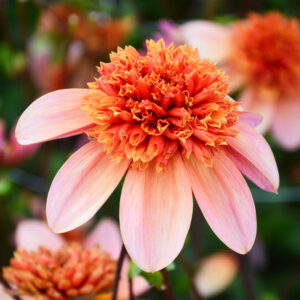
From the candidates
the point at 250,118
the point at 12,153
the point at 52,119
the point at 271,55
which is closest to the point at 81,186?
the point at 52,119

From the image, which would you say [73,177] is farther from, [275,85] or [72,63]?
[72,63]

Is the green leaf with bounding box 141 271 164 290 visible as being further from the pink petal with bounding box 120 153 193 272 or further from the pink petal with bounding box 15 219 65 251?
the pink petal with bounding box 15 219 65 251

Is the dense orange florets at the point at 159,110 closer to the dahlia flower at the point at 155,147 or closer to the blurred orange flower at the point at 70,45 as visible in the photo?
the dahlia flower at the point at 155,147

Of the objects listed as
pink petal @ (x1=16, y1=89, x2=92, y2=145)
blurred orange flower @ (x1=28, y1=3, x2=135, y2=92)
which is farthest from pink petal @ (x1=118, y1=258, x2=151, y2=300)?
blurred orange flower @ (x1=28, y1=3, x2=135, y2=92)

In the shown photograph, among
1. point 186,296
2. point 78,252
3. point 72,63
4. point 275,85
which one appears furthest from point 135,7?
point 78,252

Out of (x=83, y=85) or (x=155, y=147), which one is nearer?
(x=155, y=147)

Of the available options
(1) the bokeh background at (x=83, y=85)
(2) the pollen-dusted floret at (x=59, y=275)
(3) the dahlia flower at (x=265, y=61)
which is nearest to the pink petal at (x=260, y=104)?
(3) the dahlia flower at (x=265, y=61)

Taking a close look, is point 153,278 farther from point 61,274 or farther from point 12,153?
point 12,153
